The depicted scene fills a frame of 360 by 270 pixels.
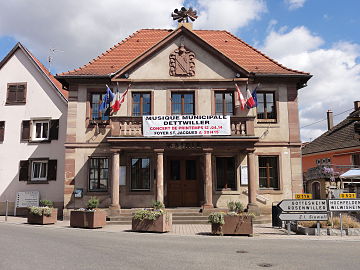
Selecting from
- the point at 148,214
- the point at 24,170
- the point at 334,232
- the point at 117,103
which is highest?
the point at 117,103

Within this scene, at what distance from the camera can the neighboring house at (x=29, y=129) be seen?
833 inches

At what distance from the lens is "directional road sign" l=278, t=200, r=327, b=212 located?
13156 millimetres

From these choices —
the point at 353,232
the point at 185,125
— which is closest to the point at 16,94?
the point at 185,125

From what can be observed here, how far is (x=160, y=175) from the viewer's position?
679 inches

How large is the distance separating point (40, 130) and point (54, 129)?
1.22 meters

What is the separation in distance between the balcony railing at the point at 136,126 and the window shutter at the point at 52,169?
223 inches

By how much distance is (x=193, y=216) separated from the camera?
16906 millimetres

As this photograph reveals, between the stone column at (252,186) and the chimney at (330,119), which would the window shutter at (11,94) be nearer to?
the stone column at (252,186)

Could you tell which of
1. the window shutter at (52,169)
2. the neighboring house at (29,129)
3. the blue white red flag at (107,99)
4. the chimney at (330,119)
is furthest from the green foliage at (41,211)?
the chimney at (330,119)

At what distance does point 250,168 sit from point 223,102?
13.5 feet

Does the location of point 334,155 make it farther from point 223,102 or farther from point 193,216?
point 193,216

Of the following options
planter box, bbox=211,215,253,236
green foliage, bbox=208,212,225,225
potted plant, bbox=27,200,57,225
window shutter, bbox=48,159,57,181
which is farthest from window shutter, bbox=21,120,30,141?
planter box, bbox=211,215,253,236

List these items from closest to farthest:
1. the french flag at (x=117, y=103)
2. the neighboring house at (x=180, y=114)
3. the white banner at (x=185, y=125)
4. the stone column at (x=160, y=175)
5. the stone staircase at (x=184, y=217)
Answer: the stone staircase at (x=184, y=217) → the stone column at (x=160, y=175) → the white banner at (x=185, y=125) → the french flag at (x=117, y=103) → the neighboring house at (x=180, y=114)

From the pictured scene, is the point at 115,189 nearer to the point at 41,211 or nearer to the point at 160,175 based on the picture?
the point at 160,175
